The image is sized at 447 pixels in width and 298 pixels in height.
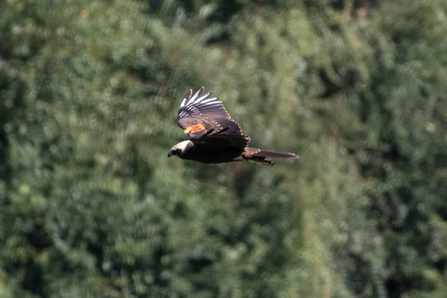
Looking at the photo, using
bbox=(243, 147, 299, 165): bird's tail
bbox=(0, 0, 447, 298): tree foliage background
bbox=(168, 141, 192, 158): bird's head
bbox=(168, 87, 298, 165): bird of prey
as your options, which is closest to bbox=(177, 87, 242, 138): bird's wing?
bbox=(168, 87, 298, 165): bird of prey

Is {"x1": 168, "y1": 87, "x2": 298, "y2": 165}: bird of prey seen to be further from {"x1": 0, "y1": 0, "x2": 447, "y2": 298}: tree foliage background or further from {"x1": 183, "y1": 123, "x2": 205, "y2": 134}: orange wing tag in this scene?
{"x1": 0, "y1": 0, "x2": 447, "y2": 298}: tree foliage background

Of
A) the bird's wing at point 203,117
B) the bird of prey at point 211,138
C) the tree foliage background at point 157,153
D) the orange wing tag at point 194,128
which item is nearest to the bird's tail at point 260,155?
the bird of prey at point 211,138

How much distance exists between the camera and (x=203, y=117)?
5980 mm

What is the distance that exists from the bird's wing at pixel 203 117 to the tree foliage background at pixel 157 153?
3.99m

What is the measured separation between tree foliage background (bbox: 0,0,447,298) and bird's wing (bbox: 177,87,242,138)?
3994 millimetres

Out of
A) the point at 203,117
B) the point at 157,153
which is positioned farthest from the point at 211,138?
the point at 157,153

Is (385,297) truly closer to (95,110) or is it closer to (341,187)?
(341,187)

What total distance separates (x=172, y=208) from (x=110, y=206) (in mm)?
1088

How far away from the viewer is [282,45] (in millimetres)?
11078

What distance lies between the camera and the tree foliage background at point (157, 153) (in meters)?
10.6

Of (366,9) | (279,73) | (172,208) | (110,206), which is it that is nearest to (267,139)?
(279,73)

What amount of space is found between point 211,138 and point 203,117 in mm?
1294

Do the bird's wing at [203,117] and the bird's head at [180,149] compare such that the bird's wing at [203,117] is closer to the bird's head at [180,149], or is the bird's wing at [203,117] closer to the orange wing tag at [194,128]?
the orange wing tag at [194,128]

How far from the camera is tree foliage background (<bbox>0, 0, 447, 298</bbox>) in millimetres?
10617
